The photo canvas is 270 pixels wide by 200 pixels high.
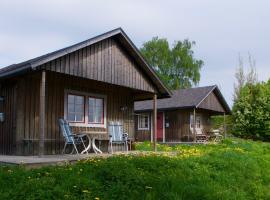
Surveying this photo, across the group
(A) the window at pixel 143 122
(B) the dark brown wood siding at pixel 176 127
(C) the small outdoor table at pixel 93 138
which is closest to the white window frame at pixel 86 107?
(C) the small outdoor table at pixel 93 138

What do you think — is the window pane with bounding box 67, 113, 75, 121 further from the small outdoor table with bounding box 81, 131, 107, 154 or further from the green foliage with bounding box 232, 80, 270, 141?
the green foliage with bounding box 232, 80, 270, 141

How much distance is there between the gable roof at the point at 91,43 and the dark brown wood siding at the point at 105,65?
203mm

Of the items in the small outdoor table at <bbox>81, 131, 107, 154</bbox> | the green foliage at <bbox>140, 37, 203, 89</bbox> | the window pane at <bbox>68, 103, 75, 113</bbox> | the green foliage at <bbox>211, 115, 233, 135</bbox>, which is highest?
the green foliage at <bbox>140, 37, 203, 89</bbox>

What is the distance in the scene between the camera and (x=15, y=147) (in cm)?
1202

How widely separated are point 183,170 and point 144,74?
283 inches

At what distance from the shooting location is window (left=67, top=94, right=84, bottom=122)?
13.5 metres

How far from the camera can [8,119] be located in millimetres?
12328

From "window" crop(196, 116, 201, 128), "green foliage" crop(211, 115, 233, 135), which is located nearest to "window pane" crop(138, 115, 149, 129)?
"window" crop(196, 116, 201, 128)

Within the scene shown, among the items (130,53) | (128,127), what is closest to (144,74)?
(130,53)

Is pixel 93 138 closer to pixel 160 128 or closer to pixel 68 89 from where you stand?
pixel 68 89

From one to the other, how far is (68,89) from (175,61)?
149 ft

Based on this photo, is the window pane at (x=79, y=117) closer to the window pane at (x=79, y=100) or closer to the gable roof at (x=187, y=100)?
the window pane at (x=79, y=100)

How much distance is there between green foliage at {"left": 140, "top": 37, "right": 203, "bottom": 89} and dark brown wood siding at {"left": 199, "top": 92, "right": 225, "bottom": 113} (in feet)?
92.2

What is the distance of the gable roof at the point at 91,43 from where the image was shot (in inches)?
414
